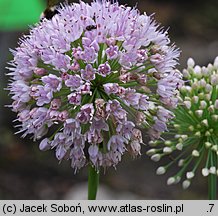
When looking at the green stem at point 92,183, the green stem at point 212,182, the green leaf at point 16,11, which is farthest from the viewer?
the green leaf at point 16,11

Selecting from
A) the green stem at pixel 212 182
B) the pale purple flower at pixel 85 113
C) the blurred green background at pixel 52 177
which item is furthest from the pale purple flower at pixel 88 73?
the blurred green background at pixel 52 177

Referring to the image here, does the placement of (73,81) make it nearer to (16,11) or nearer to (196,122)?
(196,122)

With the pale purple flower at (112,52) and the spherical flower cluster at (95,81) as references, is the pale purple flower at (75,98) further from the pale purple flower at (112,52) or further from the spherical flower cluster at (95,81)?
the pale purple flower at (112,52)

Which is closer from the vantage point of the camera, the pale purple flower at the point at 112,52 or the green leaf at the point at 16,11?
the pale purple flower at the point at 112,52

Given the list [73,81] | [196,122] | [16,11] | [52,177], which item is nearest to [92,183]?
[73,81]

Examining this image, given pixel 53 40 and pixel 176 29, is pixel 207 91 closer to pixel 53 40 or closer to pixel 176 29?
pixel 53 40
